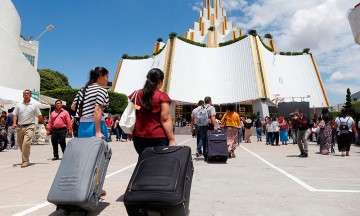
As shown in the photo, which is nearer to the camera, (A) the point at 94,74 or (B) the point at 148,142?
(B) the point at 148,142

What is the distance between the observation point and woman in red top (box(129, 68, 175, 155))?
3396 mm

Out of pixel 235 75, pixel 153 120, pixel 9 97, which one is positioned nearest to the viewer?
pixel 153 120

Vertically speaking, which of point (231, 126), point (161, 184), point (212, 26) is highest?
point (212, 26)

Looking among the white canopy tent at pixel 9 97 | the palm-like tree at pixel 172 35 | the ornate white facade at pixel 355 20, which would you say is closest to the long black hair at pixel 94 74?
the white canopy tent at pixel 9 97

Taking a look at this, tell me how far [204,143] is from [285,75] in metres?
47.0

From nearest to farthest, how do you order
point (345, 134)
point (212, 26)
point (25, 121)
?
point (25, 121)
point (345, 134)
point (212, 26)

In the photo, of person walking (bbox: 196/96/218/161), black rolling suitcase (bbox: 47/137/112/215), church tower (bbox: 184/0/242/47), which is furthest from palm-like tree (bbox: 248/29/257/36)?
black rolling suitcase (bbox: 47/137/112/215)

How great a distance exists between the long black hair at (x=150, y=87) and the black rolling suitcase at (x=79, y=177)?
0.66m

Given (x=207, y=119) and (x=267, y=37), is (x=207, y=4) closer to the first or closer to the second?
(x=267, y=37)

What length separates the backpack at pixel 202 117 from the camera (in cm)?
827

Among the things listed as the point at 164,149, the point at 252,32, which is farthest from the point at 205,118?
the point at 252,32

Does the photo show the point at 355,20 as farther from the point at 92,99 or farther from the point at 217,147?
the point at 92,99

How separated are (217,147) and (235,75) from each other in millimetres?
42546

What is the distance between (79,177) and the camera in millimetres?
2959
